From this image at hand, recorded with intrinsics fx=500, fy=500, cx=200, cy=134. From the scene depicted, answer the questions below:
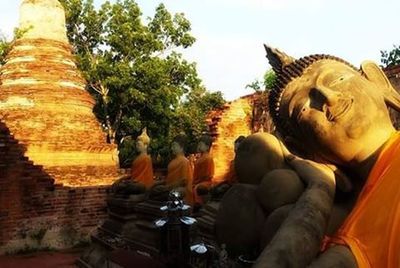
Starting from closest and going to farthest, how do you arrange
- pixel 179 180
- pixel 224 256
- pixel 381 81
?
pixel 381 81
pixel 224 256
pixel 179 180

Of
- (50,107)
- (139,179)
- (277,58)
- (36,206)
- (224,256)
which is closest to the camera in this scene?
(277,58)

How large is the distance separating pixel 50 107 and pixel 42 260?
4.23 m

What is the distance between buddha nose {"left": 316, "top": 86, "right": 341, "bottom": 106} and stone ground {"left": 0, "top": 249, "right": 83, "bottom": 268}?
810 cm

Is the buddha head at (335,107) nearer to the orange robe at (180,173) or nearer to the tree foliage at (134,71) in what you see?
the orange robe at (180,173)

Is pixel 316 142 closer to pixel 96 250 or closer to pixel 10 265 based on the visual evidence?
pixel 96 250

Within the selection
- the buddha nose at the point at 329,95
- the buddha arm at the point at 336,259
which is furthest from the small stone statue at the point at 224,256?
the buddha nose at the point at 329,95

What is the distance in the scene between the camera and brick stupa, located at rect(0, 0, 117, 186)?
11.9 meters

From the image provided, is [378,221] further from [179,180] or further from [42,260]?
[42,260]

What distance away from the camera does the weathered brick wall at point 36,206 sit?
10.2m

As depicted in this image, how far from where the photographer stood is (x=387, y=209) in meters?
1.40

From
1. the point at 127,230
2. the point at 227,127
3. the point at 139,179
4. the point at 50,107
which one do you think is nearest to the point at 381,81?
the point at 127,230

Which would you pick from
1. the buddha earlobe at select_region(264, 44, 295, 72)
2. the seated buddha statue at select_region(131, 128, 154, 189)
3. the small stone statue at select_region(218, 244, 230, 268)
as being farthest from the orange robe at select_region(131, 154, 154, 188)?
the buddha earlobe at select_region(264, 44, 295, 72)

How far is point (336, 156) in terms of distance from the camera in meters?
1.68

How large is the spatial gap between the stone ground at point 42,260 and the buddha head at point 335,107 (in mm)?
7939
